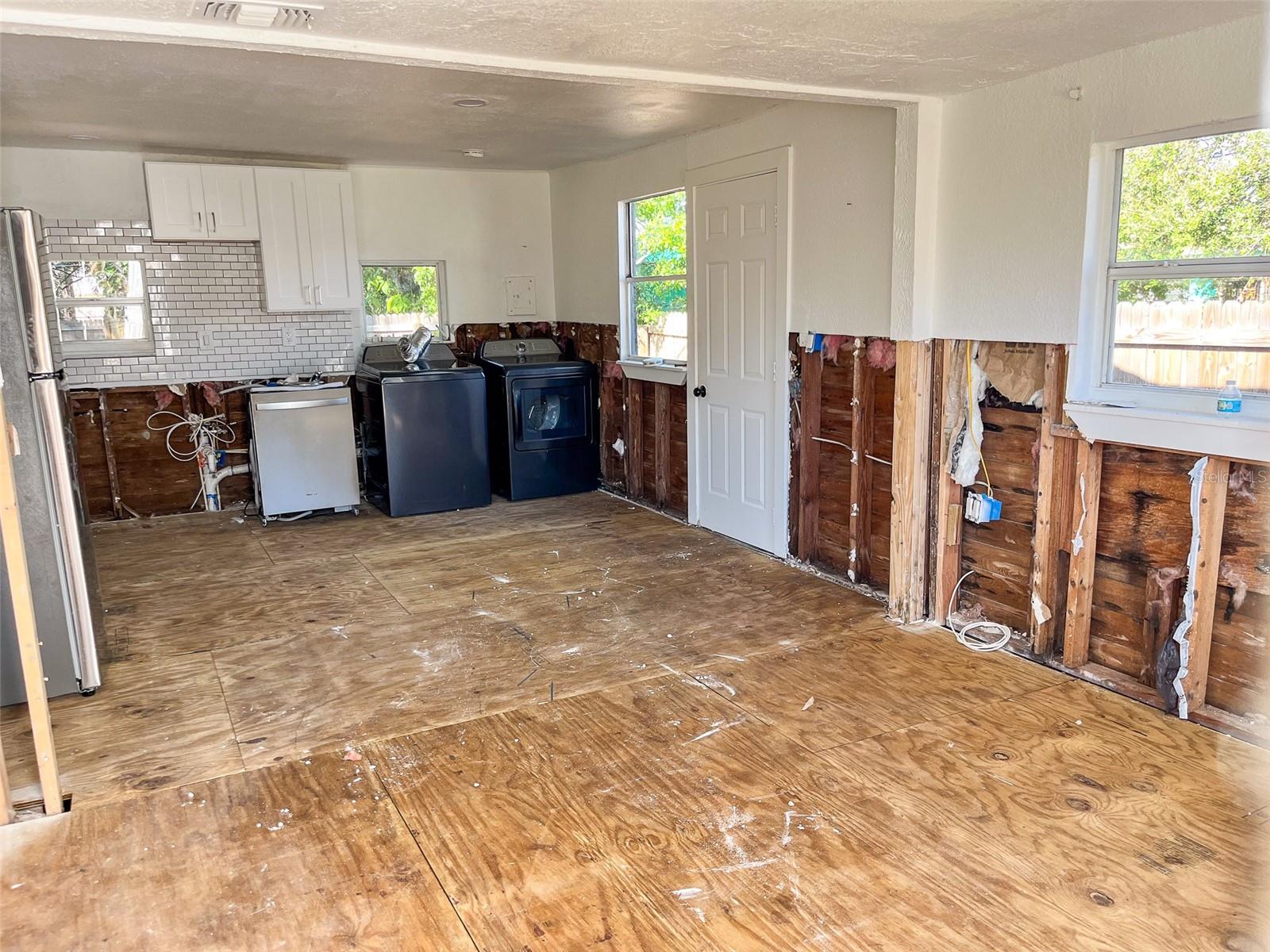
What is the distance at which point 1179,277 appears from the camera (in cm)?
305

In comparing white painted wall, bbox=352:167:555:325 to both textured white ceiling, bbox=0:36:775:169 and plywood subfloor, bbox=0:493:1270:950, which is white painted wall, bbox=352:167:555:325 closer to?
textured white ceiling, bbox=0:36:775:169

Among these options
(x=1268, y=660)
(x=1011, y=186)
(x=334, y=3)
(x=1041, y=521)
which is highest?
(x=334, y=3)

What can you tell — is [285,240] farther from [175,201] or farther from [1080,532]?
[1080,532]

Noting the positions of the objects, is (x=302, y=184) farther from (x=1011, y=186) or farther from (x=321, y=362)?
(x=1011, y=186)

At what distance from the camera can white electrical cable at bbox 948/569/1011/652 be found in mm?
3758

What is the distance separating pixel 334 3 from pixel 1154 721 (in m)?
3.37

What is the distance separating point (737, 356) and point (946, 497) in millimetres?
1697

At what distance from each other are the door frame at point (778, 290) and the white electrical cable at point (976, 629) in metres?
1.17

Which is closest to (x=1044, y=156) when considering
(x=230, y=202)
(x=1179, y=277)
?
(x=1179, y=277)

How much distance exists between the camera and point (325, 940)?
6.99 feet

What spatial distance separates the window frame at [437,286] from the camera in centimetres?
679

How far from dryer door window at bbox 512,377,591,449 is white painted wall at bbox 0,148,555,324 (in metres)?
0.97

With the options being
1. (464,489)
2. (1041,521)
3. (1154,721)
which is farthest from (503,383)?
(1154,721)

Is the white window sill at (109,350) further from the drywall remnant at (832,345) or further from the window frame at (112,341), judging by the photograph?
the drywall remnant at (832,345)
